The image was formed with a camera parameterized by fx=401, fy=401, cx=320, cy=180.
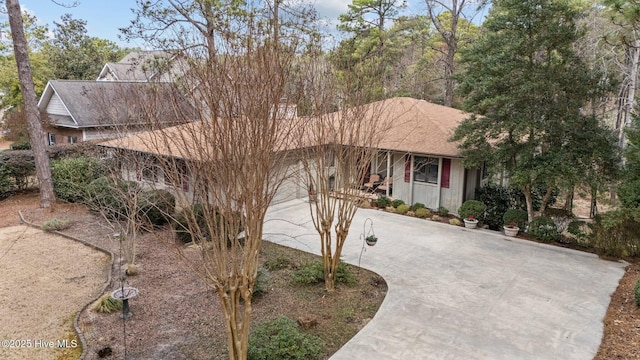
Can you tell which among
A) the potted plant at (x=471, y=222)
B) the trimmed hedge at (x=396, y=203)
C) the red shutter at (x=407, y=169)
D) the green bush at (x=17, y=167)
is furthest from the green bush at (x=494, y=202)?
the green bush at (x=17, y=167)

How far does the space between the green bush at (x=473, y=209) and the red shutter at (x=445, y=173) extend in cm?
139

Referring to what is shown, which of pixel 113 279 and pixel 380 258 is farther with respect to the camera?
pixel 380 258

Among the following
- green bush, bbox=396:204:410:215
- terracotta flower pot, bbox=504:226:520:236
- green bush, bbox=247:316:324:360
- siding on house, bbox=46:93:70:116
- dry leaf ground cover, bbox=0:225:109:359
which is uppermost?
siding on house, bbox=46:93:70:116

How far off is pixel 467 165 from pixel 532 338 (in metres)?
6.52

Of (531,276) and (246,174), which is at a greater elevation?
(246,174)

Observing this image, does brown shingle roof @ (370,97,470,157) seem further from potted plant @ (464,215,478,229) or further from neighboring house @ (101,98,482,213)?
potted plant @ (464,215,478,229)

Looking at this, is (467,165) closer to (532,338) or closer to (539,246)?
(539,246)

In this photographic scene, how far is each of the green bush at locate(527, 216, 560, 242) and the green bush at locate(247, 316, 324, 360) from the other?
8.11 metres

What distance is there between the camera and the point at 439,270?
369 inches

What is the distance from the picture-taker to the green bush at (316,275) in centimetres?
838

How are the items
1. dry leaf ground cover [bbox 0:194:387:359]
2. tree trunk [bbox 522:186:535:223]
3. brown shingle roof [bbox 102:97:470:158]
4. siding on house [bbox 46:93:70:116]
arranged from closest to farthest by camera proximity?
dry leaf ground cover [bbox 0:194:387:359]
tree trunk [bbox 522:186:535:223]
brown shingle roof [bbox 102:97:470:158]
siding on house [bbox 46:93:70:116]

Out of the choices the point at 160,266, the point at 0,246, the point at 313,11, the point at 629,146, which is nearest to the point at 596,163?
the point at 629,146

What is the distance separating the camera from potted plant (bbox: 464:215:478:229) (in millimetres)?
12594

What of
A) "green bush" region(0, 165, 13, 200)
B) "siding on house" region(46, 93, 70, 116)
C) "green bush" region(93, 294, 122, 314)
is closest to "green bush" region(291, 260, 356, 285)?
"green bush" region(93, 294, 122, 314)
